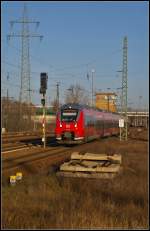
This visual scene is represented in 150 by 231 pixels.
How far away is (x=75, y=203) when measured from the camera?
11.0 m

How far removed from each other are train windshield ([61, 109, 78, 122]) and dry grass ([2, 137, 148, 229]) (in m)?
20.0

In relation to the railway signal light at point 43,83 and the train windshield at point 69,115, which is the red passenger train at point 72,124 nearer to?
the train windshield at point 69,115

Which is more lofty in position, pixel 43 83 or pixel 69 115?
pixel 43 83

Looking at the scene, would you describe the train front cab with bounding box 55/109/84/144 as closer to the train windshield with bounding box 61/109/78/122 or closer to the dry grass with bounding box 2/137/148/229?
the train windshield with bounding box 61/109/78/122

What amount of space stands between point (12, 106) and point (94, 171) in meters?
59.0

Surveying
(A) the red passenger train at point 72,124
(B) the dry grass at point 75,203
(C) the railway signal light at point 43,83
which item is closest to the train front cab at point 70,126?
(A) the red passenger train at point 72,124

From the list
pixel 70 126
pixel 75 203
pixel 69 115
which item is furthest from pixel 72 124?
pixel 75 203

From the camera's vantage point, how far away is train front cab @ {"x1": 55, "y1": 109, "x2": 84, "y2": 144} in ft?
115

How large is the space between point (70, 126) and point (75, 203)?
79.2 feet

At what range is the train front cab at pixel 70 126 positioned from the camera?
115ft

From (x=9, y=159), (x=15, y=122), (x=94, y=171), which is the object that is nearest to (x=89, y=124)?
(x=9, y=159)

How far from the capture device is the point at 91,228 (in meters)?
8.77

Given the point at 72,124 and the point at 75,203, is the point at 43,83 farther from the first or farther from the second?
the point at 75,203

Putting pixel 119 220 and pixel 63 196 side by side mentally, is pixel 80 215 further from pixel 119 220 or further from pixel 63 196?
pixel 63 196
